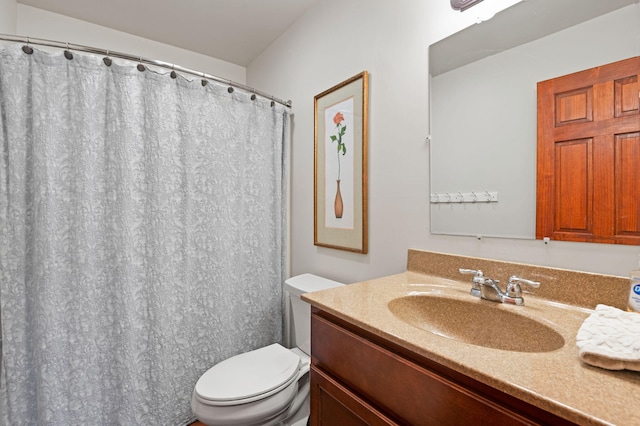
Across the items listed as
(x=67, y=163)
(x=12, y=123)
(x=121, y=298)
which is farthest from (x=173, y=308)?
(x=12, y=123)

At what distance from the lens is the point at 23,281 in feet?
4.12

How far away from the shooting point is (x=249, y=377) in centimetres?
128

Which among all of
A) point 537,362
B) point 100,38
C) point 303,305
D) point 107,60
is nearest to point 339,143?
point 303,305

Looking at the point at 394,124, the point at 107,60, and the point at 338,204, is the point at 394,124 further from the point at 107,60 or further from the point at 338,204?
the point at 107,60

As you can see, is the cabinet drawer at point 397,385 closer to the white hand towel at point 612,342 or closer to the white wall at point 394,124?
the white hand towel at point 612,342

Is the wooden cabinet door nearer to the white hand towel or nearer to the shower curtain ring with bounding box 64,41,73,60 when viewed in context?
the white hand towel

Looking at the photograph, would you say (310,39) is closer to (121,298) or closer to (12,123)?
(12,123)

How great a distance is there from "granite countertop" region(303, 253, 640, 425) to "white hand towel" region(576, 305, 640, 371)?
0.02 m

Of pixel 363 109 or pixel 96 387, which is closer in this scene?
pixel 96 387

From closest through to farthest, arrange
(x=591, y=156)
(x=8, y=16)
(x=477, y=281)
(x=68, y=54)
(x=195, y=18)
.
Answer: (x=591, y=156)
(x=477, y=281)
(x=68, y=54)
(x=8, y=16)
(x=195, y=18)

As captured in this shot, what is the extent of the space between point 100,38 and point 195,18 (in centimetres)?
74

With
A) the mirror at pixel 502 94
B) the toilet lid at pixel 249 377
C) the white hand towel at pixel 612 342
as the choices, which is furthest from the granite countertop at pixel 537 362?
the toilet lid at pixel 249 377

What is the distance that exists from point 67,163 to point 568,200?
2.02 meters

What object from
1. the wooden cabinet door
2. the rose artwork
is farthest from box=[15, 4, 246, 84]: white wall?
the wooden cabinet door
